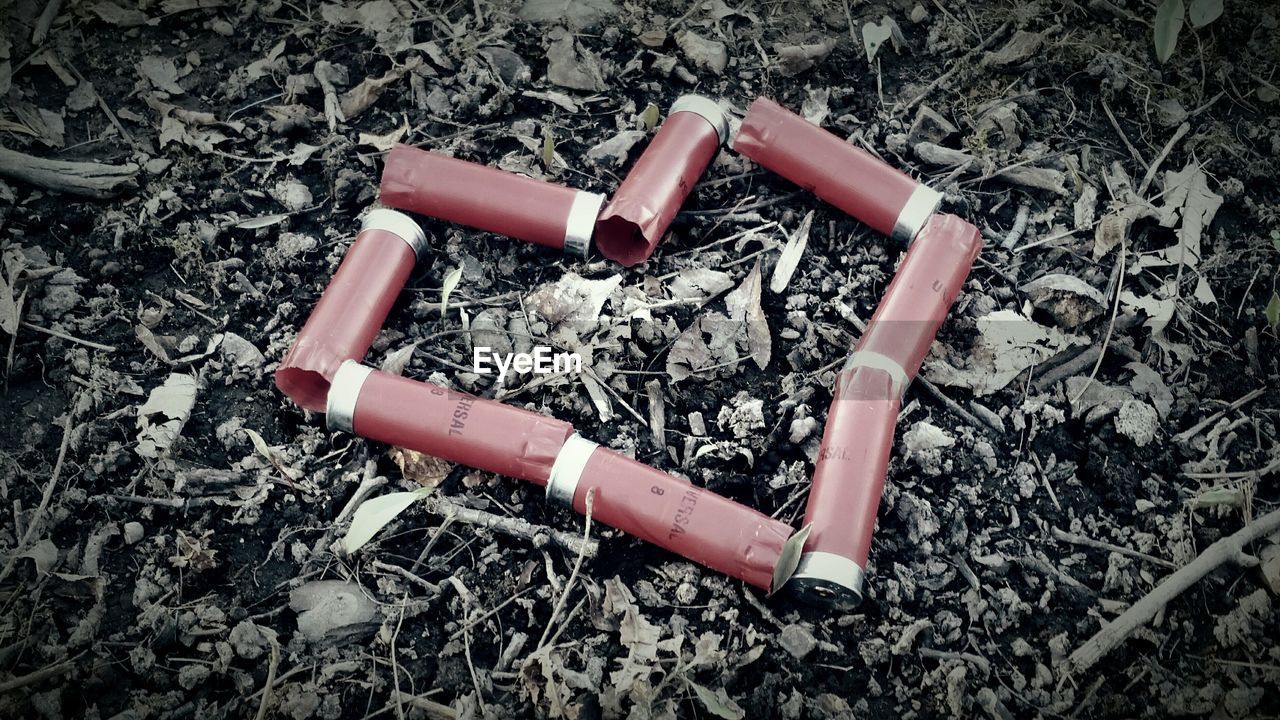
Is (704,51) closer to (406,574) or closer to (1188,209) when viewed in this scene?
(1188,209)

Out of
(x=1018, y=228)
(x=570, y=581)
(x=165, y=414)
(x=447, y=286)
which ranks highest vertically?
(x=1018, y=228)

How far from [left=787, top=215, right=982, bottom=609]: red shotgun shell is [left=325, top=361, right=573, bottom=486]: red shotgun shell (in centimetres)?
93

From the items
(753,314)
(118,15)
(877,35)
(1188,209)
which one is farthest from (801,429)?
(118,15)

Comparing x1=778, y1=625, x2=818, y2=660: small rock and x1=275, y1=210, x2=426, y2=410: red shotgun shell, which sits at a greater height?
x1=275, y1=210, x2=426, y2=410: red shotgun shell

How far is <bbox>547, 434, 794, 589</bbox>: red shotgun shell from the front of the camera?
2943 mm

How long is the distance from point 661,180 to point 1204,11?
2.68 meters

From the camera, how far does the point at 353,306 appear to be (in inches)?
134

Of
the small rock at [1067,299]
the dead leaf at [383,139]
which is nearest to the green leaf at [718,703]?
the small rock at [1067,299]

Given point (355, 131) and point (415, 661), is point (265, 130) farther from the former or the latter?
point (415, 661)

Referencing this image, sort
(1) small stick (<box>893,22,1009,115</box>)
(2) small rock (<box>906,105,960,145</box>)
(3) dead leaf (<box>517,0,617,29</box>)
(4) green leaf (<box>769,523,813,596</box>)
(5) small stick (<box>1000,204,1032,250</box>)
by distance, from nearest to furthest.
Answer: (4) green leaf (<box>769,523,813,596</box>) → (5) small stick (<box>1000,204,1032,250</box>) → (2) small rock (<box>906,105,960,145</box>) → (1) small stick (<box>893,22,1009,115</box>) → (3) dead leaf (<box>517,0,617,29</box>)

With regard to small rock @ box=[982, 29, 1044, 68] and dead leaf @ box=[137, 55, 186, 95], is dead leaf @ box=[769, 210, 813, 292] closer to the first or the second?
small rock @ box=[982, 29, 1044, 68]

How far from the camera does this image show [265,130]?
13.5 ft

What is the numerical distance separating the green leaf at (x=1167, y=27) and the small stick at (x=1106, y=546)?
2.22 m

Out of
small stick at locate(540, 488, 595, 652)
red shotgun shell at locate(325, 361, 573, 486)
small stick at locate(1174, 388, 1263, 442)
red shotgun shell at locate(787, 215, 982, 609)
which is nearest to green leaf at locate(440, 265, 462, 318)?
red shotgun shell at locate(325, 361, 573, 486)
